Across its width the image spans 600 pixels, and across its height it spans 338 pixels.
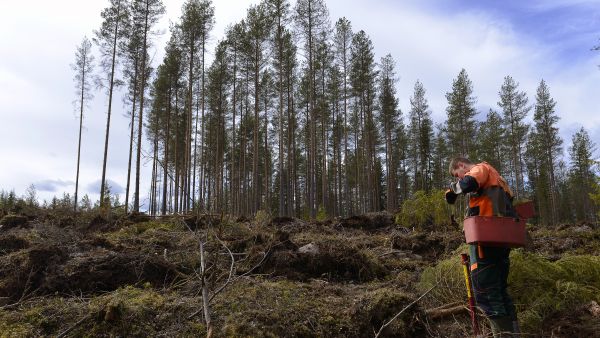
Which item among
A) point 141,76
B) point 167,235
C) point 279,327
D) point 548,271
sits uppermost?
point 141,76

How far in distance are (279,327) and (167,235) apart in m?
4.58

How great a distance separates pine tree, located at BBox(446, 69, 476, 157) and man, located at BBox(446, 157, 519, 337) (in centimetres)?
3435

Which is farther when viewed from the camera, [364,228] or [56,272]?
[364,228]

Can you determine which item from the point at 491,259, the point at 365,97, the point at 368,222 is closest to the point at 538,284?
the point at 491,259

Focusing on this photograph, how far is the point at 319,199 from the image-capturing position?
45.5m

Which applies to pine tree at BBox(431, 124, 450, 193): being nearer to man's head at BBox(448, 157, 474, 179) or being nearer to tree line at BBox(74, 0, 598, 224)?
tree line at BBox(74, 0, 598, 224)

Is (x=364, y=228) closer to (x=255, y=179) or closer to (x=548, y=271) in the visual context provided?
(x=548, y=271)

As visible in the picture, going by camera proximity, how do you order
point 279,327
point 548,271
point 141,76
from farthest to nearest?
point 141,76 < point 548,271 < point 279,327

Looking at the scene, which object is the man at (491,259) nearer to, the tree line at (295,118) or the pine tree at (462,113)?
the tree line at (295,118)

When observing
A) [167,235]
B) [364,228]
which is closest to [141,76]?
[364,228]

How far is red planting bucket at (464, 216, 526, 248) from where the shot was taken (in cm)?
375

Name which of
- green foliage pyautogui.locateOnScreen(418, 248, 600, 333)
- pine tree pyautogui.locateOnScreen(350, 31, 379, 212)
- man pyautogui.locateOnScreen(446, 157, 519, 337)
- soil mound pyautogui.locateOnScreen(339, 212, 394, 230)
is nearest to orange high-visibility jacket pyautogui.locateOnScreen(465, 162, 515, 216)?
man pyautogui.locateOnScreen(446, 157, 519, 337)

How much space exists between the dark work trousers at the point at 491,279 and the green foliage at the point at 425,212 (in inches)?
374

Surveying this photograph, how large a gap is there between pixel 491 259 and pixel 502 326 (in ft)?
1.94
